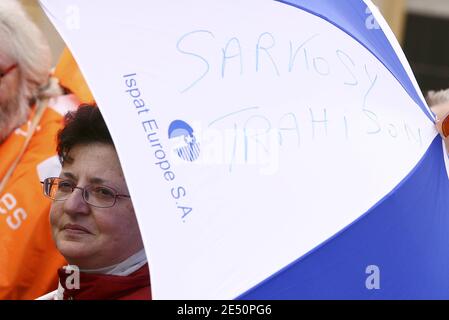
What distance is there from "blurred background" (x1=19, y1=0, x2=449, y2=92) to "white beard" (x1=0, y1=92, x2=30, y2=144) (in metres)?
7.03

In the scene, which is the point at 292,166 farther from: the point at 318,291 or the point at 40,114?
the point at 40,114

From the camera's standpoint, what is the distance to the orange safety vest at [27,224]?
12.5 feet

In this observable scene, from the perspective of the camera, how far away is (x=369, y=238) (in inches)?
111

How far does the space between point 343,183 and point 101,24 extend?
778mm

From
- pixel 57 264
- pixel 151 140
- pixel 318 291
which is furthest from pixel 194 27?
pixel 57 264

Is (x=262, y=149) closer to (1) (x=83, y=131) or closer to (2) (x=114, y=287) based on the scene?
(2) (x=114, y=287)

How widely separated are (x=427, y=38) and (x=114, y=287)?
8.56 meters

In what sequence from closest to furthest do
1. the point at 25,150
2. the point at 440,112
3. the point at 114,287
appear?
the point at 114,287 → the point at 440,112 → the point at 25,150

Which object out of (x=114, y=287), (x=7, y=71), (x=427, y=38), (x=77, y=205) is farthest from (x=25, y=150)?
(x=427, y=38)

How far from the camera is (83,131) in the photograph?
133 inches

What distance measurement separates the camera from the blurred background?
1090 centimetres

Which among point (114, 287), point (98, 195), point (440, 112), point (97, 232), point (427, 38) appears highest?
point (427, 38)

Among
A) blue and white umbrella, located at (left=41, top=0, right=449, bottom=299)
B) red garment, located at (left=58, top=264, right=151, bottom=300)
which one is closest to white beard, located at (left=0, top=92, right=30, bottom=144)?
red garment, located at (left=58, top=264, right=151, bottom=300)

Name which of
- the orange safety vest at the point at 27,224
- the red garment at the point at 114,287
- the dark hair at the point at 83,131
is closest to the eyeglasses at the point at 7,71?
the orange safety vest at the point at 27,224
